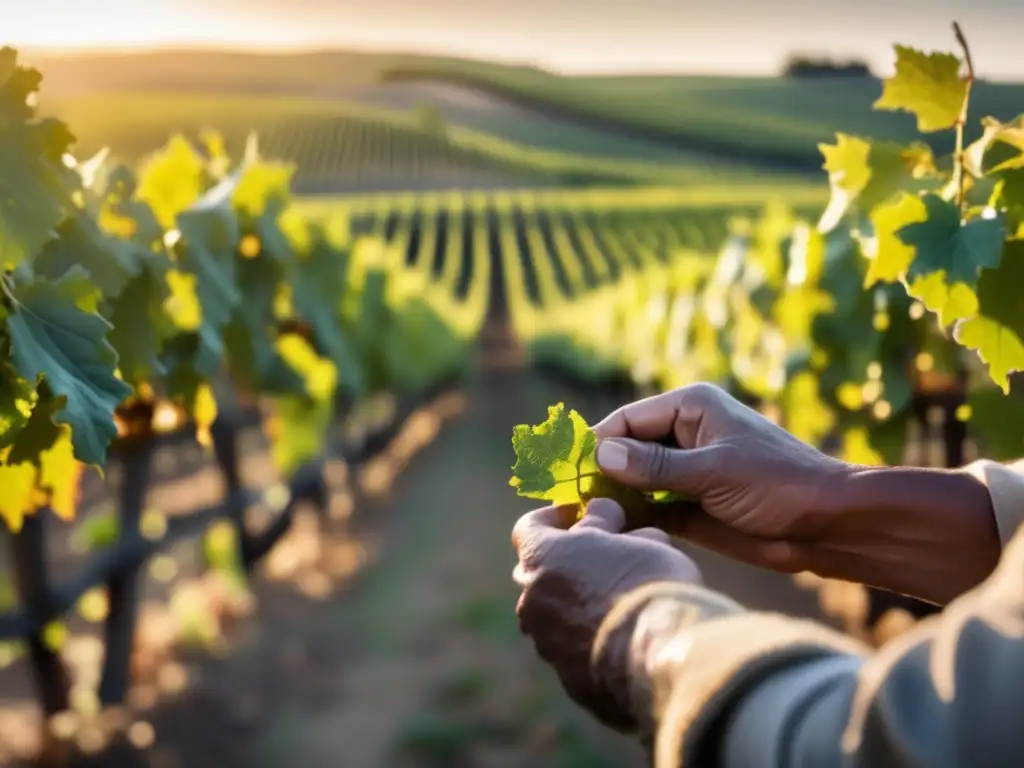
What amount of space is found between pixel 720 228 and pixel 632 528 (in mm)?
31684

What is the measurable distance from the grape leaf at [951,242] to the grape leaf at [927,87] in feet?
0.52

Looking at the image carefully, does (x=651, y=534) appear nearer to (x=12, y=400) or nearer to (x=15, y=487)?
(x=12, y=400)

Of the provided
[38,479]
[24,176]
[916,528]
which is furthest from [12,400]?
[916,528]

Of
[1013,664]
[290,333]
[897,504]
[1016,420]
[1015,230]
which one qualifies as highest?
[1015,230]

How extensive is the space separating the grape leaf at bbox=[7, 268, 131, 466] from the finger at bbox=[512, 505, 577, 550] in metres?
0.63

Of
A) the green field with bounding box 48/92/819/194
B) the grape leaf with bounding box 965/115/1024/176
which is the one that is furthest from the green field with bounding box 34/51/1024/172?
the grape leaf with bounding box 965/115/1024/176

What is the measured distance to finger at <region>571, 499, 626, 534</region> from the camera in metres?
1.38

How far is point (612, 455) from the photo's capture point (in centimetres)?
146

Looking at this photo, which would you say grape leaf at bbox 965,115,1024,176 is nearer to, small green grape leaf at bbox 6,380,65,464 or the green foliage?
the green foliage

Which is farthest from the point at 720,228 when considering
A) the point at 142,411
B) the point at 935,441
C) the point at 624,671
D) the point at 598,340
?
the point at 624,671

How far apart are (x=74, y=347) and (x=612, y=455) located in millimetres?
849

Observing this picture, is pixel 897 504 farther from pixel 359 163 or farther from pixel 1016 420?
pixel 359 163

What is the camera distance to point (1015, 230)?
1.93 m

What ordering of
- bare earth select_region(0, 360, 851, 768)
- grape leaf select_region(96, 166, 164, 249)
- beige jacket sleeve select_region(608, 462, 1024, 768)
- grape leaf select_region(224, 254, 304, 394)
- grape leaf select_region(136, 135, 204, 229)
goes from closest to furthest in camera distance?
beige jacket sleeve select_region(608, 462, 1024, 768) < grape leaf select_region(96, 166, 164, 249) < grape leaf select_region(136, 135, 204, 229) < grape leaf select_region(224, 254, 304, 394) < bare earth select_region(0, 360, 851, 768)
